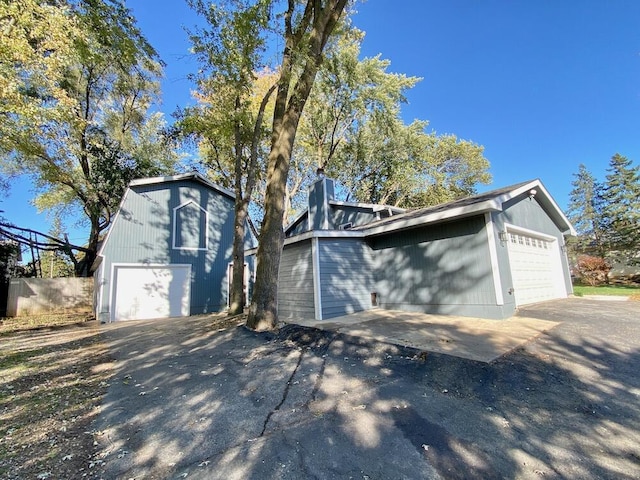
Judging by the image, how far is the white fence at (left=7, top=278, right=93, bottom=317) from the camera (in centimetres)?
1307

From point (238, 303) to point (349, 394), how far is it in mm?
6941

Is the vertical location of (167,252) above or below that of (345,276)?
above

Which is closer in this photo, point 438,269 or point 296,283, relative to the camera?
point 438,269

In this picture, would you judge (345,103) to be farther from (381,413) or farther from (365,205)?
(381,413)

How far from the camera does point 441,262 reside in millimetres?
7664

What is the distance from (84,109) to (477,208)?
1747 cm

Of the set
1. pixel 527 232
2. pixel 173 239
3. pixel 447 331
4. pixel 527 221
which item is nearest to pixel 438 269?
pixel 447 331

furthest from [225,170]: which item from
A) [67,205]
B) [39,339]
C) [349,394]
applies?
[349,394]

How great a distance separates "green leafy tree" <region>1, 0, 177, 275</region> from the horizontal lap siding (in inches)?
385

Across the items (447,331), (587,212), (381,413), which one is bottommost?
(381,413)

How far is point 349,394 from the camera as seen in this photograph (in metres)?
3.42

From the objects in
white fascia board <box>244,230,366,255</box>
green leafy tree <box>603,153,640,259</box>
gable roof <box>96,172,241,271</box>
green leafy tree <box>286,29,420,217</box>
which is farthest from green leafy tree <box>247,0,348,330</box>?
green leafy tree <box>603,153,640,259</box>

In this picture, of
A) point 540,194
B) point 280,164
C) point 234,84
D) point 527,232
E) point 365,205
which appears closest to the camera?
point 280,164

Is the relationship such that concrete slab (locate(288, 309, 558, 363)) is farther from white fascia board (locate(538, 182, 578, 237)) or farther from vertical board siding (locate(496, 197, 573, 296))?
white fascia board (locate(538, 182, 578, 237))
